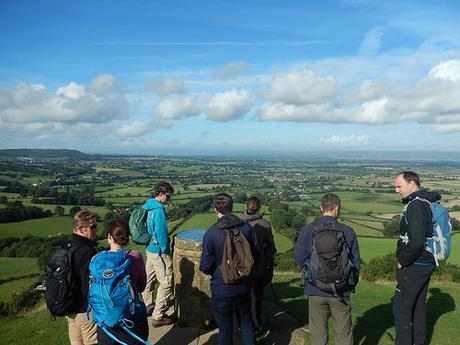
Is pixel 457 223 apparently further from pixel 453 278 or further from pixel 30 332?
pixel 30 332

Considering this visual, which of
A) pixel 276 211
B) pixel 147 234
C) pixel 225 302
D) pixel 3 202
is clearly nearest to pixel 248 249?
pixel 225 302

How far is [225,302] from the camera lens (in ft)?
15.0

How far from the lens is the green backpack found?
238 inches

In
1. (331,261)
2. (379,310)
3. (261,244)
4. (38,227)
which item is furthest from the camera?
(38,227)

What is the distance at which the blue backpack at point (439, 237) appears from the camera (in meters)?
4.91

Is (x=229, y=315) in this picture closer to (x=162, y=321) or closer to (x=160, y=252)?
(x=160, y=252)

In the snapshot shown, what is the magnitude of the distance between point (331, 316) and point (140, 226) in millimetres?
3107

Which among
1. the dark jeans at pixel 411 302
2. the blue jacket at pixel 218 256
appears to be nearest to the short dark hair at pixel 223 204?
the blue jacket at pixel 218 256

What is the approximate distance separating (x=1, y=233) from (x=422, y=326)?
3559 centimetres

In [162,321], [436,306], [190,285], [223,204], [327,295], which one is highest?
[223,204]

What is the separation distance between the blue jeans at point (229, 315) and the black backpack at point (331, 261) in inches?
36.7

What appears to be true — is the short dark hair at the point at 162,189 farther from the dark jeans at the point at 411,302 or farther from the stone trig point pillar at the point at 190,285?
the dark jeans at the point at 411,302

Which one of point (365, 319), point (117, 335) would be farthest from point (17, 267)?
point (117, 335)

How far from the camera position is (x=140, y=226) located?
606cm
